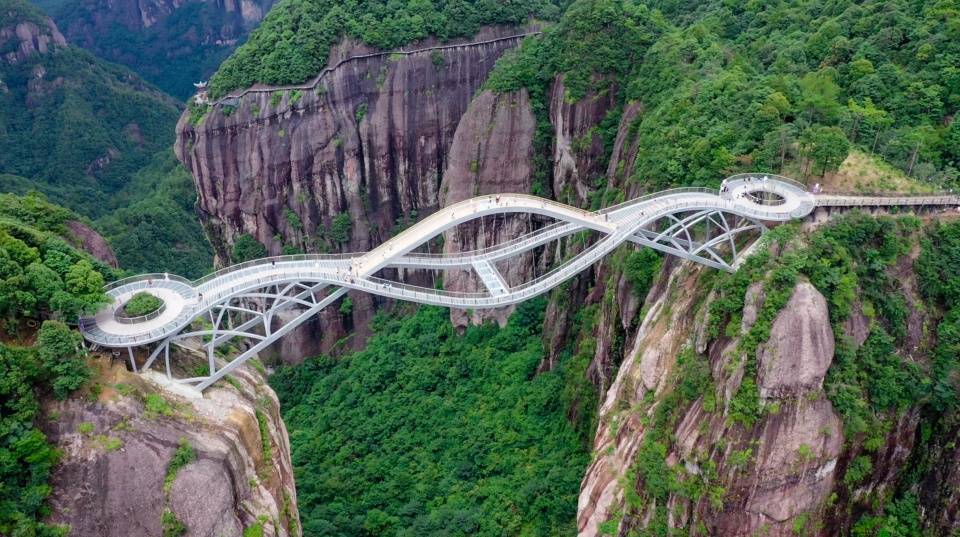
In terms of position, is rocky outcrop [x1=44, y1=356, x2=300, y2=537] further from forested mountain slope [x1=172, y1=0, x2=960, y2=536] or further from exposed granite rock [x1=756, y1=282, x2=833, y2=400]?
exposed granite rock [x1=756, y1=282, x2=833, y2=400]

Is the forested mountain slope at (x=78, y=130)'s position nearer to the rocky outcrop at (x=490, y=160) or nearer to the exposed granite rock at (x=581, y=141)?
the rocky outcrop at (x=490, y=160)

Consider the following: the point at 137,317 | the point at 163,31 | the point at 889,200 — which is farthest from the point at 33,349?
the point at 163,31

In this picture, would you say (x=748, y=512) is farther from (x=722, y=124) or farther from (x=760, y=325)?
(x=722, y=124)

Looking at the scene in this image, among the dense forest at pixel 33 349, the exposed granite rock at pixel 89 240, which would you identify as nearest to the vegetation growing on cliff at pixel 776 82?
the exposed granite rock at pixel 89 240

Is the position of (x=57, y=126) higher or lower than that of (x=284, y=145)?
lower

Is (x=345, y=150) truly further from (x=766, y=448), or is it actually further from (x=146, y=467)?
(x=766, y=448)

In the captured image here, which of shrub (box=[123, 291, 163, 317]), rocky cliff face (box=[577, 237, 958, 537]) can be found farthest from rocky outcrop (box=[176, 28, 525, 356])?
rocky cliff face (box=[577, 237, 958, 537])

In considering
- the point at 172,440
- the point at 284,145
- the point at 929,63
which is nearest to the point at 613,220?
the point at 929,63
